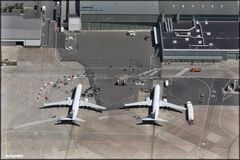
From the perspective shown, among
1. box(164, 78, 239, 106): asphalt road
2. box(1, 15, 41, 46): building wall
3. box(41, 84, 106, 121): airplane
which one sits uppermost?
box(1, 15, 41, 46): building wall

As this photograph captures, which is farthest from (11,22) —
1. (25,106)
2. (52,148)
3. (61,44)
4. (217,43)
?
(217,43)

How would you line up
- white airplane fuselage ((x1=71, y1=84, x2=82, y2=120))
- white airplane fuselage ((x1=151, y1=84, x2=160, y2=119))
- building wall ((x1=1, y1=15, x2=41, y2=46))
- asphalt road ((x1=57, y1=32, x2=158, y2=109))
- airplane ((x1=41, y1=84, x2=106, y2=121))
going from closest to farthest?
white airplane fuselage ((x1=71, y1=84, x2=82, y2=120))
white airplane fuselage ((x1=151, y1=84, x2=160, y2=119))
airplane ((x1=41, y1=84, x2=106, y2=121))
asphalt road ((x1=57, y1=32, x2=158, y2=109))
building wall ((x1=1, y1=15, x2=41, y2=46))

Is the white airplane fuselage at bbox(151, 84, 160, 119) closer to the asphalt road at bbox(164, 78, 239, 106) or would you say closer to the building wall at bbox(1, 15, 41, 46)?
the asphalt road at bbox(164, 78, 239, 106)

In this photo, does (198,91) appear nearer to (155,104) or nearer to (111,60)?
(155,104)

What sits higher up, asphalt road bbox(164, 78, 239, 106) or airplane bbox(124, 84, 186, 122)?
asphalt road bbox(164, 78, 239, 106)

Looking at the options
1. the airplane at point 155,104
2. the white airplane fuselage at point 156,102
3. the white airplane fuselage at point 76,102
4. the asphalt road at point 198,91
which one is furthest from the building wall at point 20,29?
the asphalt road at point 198,91

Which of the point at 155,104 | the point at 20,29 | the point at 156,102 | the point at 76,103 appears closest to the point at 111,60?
the point at 76,103

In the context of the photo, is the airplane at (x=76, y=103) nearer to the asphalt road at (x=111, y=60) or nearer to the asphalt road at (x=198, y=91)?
the asphalt road at (x=111, y=60)

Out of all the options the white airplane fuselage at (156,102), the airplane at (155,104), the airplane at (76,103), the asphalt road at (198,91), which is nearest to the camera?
the white airplane fuselage at (156,102)

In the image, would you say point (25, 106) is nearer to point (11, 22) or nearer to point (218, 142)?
point (11, 22)


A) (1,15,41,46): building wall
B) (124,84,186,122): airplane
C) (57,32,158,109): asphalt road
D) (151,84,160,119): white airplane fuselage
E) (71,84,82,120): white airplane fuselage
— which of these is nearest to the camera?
(71,84,82,120): white airplane fuselage

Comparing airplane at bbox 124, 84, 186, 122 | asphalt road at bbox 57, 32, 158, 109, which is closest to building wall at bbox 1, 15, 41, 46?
asphalt road at bbox 57, 32, 158, 109
